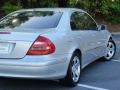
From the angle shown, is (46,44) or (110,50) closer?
(46,44)

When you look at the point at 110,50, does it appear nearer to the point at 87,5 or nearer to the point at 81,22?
the point at 81,22

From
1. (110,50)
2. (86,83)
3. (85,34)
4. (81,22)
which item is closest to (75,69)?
(86,83)

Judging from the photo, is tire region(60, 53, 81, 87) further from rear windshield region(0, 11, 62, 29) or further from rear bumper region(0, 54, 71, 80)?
rear windshield region(0, 11, 62, 29)

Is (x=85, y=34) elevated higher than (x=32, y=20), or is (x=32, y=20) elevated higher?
(x=32, y=20)

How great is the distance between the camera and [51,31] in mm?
6172

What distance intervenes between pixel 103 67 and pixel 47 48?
9.82 feet

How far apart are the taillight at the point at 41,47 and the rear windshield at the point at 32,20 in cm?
64

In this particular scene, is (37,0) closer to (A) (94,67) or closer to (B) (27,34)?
(A) (94,67)

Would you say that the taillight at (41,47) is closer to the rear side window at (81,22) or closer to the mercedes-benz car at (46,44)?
the mercedes-benz car at (46,44)

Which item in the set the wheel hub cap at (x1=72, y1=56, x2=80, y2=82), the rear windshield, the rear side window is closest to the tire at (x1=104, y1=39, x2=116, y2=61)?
the rear side window

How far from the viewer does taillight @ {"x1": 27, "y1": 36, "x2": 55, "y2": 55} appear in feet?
19.1

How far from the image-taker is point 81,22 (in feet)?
24.5

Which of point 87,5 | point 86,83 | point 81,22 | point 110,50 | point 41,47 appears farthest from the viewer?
point 87,5

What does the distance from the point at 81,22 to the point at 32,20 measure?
3.94 ft
